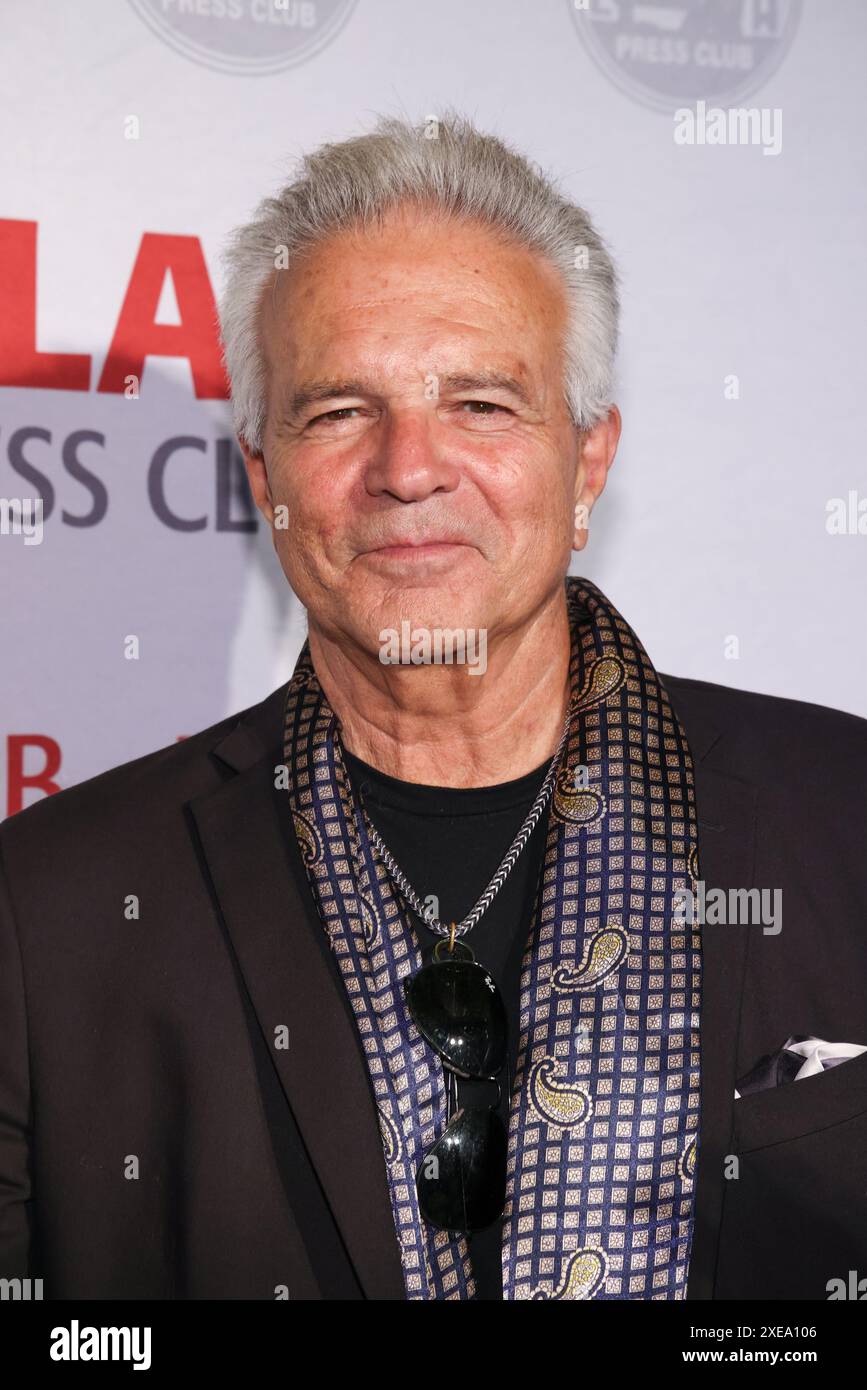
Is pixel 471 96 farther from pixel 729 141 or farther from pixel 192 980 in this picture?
pixel 192 980

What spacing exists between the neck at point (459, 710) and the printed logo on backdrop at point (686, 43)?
924 mm

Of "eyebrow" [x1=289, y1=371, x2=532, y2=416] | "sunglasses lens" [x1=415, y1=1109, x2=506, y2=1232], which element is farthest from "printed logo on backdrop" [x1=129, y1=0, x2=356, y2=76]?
"sunglasses lens" [x1=415, y1=1109, x2=506, y2=1232]

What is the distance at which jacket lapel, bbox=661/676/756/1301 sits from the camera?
55.3 inches

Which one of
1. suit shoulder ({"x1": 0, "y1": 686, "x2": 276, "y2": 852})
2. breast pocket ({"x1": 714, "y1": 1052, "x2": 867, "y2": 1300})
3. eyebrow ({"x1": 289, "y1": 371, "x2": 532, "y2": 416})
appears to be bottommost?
breast pocket ({"x1": 714, "y1": 1052, "x2": 867, "y2": 1300})

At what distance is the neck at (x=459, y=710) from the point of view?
1572 millimetres

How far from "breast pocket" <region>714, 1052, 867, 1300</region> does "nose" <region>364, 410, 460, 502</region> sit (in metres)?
0.65

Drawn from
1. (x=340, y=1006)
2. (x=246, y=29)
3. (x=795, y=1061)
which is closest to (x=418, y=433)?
(x=340, y=1006)

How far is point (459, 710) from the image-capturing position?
5.20 ft

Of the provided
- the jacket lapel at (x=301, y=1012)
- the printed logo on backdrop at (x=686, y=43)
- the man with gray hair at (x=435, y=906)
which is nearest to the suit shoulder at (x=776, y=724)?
the man with gray hair at (x=435, y=906)

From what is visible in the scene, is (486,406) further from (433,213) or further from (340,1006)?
(340,1006)

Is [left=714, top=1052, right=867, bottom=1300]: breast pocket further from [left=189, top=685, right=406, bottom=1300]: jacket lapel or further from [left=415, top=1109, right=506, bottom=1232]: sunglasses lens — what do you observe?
[left=189, top=685, right=406, bottom=1300]: jacket lapel

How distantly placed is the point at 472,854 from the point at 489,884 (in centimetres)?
4

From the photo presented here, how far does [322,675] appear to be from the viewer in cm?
166
